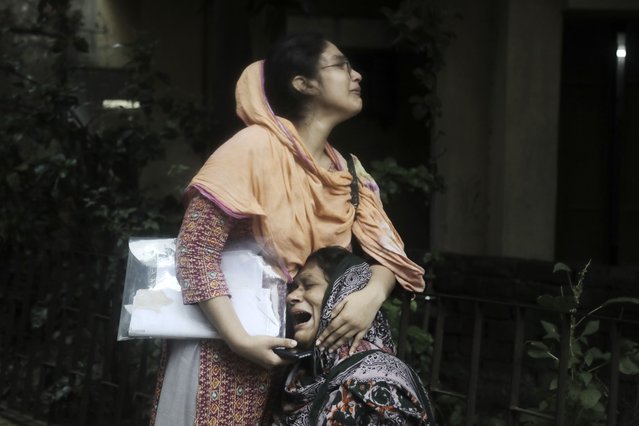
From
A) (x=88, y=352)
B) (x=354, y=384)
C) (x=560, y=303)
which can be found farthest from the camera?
(x=88, y=352)

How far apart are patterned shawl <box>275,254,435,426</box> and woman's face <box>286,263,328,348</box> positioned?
49mm

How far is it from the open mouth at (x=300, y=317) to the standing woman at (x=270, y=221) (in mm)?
108

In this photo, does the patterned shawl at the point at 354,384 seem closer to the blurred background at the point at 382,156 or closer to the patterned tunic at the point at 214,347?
the patterned tunic at the point at 214,347

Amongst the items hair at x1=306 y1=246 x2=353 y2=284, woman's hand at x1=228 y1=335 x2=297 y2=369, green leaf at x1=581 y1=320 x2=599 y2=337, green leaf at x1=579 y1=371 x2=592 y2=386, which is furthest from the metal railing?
woman's hand at x1=228 y1=335 x2=297 y2=369

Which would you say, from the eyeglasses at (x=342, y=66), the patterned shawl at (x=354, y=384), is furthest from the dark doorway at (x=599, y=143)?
the patterned shawl at (x=354, y=384)

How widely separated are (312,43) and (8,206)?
3370mm

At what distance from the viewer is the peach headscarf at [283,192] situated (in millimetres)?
2674

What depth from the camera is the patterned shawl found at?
2.57m

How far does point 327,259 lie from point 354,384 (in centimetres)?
37

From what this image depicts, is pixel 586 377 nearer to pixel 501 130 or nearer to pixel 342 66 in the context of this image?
pixel 342 66

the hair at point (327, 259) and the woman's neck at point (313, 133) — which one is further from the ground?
the woman's neck at point (313, 133)

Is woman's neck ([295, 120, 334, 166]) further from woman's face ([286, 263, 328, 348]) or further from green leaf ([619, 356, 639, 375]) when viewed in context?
green leaf ([619, 356, 639, 375])

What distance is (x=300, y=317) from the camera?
9.32ft

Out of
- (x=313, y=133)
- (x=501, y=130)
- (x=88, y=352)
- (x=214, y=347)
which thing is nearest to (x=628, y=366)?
(x=313, y=133)
